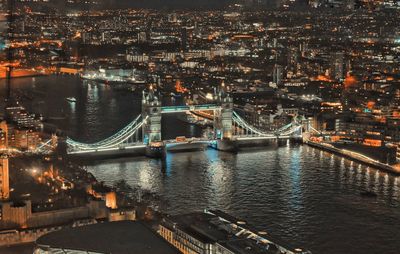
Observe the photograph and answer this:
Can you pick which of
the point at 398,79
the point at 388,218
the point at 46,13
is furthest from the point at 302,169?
the point at 398,79

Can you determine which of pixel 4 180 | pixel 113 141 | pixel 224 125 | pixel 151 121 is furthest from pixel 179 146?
pixel 4 180

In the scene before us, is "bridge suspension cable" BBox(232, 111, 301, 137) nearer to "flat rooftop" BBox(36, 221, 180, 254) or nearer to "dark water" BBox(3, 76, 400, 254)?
"dark water" BBox(3, 76, 400, 254)

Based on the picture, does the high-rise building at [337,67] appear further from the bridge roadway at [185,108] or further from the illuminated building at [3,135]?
the illuminated building at [3,135]

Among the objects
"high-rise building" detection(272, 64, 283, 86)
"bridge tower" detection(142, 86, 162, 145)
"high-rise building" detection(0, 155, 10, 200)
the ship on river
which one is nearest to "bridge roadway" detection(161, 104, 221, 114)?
"bridge tower" detection(142, 86, 162, 145)

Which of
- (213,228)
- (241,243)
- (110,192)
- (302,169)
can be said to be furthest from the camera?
(302,169)

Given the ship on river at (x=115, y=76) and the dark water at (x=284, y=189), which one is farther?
the ship on river at (x=115, y=76)

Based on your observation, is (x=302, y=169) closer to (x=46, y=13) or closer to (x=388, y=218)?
(x=388, y=218)

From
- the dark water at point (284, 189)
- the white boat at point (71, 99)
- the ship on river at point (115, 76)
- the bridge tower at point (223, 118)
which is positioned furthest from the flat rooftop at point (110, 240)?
the ship on river at point (115, 76)

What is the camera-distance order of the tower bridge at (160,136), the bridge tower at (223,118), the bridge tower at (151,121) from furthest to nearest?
the bridge tower at (223,118)
the bridge tower at (151,121)
the tower bridge at (160,136)
